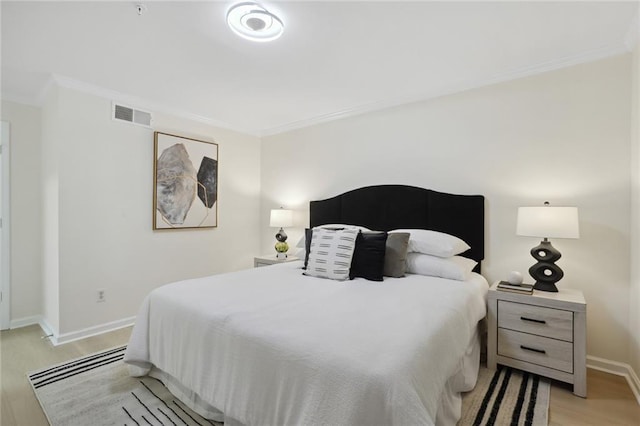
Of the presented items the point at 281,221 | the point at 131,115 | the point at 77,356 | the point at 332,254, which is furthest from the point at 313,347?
the point at 131,115

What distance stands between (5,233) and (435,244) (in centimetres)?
415

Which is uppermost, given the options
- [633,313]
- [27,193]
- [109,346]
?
[27,193]

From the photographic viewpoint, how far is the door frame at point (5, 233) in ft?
9.78

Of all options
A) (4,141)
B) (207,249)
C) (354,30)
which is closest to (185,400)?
(207,249)

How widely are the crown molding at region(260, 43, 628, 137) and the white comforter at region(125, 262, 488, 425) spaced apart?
1.81 meters

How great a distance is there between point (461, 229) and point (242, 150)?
3.08 metres

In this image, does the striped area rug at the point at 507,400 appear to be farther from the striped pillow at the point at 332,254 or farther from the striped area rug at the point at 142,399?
the striped pillow at the point at 332,254

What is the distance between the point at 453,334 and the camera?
4.99 ft

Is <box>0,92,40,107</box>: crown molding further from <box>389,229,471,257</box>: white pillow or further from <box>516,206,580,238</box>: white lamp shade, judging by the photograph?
<box>516,206,580,238</box>: white lamp shade

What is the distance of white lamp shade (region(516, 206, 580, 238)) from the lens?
204cm

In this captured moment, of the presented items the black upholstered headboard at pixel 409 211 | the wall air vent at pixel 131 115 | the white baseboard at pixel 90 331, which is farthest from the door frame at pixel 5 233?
the black upholstered headboard at pixel 409 211

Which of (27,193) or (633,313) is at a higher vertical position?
(27,193)

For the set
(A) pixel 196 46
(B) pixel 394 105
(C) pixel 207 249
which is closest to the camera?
(A) pixel 196 46

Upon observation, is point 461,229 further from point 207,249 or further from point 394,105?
point 207,249
